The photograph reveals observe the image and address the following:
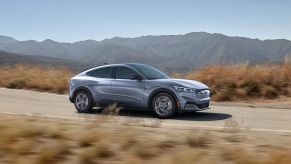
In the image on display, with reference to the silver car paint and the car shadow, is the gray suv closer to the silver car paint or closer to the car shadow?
the silver car paint

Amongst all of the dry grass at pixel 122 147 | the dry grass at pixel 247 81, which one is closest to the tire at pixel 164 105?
the dry grass at pixel 122 147

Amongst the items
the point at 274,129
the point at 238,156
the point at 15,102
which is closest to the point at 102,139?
the point at 238,156

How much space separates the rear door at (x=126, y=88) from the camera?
15.1 m

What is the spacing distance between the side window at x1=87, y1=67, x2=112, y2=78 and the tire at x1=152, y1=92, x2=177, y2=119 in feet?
6.28

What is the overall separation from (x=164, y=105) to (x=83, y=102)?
2.82 metres

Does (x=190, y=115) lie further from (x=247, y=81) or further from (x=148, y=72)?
(x=247, y=81)

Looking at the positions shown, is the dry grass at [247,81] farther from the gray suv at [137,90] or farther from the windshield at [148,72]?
the gray suv at [137,90]

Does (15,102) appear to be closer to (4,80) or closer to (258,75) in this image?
(4,80)

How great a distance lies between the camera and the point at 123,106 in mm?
15406

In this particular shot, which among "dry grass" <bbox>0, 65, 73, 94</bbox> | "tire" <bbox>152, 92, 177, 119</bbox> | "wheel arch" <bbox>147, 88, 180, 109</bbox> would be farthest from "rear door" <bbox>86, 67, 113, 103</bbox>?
"dry grass" <bbox>0, 65, 73, 94</bbox>

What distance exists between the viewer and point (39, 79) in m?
24.2

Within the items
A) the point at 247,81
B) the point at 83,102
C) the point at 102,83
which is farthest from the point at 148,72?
the point at 247,81

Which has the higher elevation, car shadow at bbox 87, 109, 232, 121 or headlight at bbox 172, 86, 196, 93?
headlight at bbox 172, 86, 196, 93

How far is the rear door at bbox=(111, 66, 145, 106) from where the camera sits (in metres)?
15.1
